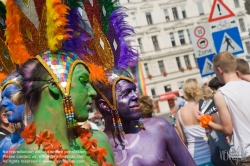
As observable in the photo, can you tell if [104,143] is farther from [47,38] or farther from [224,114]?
[224,114]

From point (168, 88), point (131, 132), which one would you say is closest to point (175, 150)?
point (131, 132)

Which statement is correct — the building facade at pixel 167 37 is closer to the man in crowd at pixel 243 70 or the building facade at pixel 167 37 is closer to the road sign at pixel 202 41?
the road sign at pixel 202 41

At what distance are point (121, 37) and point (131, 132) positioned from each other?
84 centimetres

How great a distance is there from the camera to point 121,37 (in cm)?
334

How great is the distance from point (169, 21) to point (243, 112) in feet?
143

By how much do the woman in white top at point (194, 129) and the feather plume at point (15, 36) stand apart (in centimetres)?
317

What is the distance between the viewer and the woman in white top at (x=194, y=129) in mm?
4875

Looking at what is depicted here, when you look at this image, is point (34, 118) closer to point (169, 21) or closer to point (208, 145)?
point (208, 145)

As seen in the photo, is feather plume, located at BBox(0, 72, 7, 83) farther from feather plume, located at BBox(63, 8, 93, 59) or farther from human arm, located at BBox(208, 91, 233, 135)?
human arm, located at BBox(208, 91, 233, 135)

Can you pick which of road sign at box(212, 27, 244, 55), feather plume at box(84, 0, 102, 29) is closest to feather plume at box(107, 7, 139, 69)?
feather plume at box(84, 0, 102, 29)

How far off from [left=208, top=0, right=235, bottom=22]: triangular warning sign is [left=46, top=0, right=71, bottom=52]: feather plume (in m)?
5.06

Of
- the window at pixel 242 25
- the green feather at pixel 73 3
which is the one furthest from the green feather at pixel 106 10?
the window at pixel 242 25

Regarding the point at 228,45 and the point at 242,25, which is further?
the point at 242,25

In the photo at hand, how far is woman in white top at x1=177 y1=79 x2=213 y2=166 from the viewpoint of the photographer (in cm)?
488
